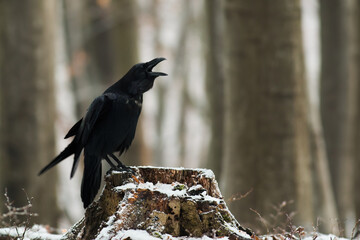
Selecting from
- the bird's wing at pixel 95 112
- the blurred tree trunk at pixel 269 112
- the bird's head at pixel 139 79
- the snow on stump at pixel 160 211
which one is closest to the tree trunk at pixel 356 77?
the blurred tree trunk at pixel 269 112

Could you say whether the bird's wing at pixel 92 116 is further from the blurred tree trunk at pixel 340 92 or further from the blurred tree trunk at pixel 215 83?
the blurred tree trunk at pixel 340 92

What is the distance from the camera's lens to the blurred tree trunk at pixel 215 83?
9383mm

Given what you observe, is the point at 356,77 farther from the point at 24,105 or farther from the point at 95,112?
the point at 95,112

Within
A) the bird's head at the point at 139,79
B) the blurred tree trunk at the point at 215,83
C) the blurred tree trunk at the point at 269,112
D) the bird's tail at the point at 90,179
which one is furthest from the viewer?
the blurred tree trunk at the point at 215,83

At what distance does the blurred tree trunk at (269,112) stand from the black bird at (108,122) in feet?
8.17

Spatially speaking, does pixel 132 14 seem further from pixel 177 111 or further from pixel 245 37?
pixel 177 111

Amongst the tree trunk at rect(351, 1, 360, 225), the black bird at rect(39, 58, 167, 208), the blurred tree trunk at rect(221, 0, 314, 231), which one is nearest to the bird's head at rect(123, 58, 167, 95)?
the black bird at rect(39, 58, 167, 208)

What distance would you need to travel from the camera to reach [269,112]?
21.5ft

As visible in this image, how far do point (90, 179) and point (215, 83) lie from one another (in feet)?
19.6

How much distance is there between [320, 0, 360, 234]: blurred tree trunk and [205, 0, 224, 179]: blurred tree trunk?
2.02m

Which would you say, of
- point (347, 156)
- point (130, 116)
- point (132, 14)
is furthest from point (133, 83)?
point (132, 14)

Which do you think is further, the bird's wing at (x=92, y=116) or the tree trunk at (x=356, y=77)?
the tree trunk at (x=356, y=77)

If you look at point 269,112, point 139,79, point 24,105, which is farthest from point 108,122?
point 24,105

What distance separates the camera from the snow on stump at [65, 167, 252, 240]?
135 inches
